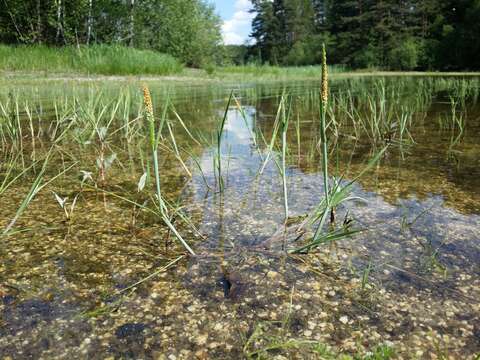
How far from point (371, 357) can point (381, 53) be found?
37.2 meters

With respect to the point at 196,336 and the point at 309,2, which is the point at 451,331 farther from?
the point at 309,2

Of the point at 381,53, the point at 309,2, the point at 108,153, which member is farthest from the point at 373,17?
the point at 108,153

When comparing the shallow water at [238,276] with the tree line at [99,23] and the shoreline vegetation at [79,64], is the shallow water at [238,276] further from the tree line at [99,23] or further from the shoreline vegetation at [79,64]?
the tree line at [99,23]

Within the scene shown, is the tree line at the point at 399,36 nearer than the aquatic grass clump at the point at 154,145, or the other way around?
the aquatic grass clump at the point at 154,145

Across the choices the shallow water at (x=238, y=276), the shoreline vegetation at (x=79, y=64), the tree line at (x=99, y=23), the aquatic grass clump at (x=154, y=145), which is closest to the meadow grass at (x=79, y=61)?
the shoreline vegetation at (x=79, y=64)

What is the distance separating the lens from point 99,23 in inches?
574

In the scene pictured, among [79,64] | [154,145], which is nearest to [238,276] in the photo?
[154,145]

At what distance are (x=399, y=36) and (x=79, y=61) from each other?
3150 cm

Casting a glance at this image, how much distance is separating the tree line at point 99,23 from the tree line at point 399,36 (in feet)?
28.8

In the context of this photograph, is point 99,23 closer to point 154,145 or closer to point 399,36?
point 154,145

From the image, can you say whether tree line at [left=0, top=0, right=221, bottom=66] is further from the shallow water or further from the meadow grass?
the shallow water

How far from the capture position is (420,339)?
833 mm

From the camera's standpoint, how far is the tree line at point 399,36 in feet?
85.5

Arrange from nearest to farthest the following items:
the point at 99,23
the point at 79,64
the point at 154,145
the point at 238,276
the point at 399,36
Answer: the point at 154,145
the point at 238,276
the point at 79,64
the point at 99,23
the point at 399,36
